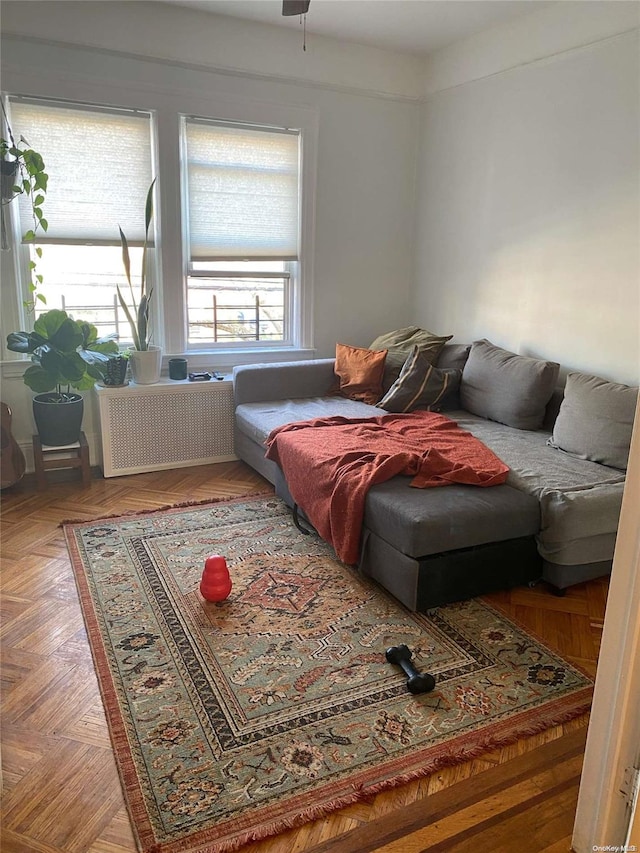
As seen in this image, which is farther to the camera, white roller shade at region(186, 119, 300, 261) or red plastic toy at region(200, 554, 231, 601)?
white roller shade at region(186, 119, 300, 261)

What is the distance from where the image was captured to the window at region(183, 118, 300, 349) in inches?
165

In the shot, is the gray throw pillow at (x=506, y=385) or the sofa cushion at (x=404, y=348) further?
the sofa cushion at (x=404, y=348)

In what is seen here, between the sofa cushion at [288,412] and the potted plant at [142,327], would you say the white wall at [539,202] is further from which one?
the potted plant at [142,327]

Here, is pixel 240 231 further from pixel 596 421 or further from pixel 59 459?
pixel 596 421

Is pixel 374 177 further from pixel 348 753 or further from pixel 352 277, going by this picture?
pixel 348 753

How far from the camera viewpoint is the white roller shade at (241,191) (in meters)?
4.16

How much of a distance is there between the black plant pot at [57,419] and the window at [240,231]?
0.96 m

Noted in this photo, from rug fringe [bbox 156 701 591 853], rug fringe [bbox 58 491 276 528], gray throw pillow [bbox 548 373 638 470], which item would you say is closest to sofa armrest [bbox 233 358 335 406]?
rug fringe [bbox 58 491 276 528]

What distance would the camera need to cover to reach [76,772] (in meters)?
1.80

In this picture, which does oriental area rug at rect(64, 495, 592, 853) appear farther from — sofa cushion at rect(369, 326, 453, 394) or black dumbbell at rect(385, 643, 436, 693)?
sofa cushion at rect(369, 326, 453, 394)

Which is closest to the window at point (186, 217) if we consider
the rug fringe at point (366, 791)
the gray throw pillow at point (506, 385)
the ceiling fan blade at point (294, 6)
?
the gray throw pillow at point (506, 385)

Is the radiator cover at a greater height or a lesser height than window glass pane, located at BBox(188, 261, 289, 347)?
lesser

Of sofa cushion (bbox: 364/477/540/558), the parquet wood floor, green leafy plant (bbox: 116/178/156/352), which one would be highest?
green leafy plant (bbox: 116/178/156/352)

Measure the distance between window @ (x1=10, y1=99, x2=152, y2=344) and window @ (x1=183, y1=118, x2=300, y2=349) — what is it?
1.12 feet
